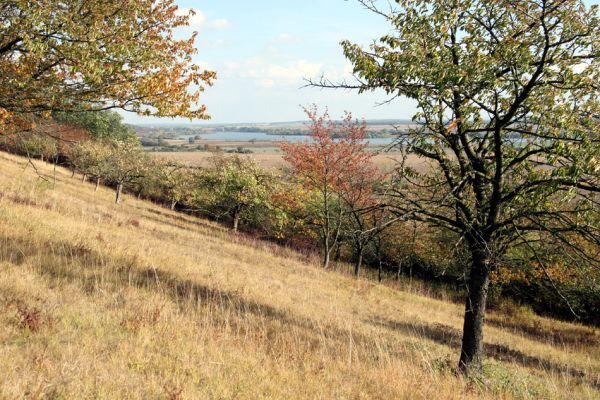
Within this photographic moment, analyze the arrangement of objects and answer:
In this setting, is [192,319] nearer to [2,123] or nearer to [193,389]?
[193,389]

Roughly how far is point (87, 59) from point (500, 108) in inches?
304

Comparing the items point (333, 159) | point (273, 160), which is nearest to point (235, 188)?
point (333, 159)

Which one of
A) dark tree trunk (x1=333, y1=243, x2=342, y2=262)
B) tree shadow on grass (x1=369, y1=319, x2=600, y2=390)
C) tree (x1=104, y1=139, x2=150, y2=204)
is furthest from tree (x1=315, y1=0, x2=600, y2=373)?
tree (x1=104, y1=139, x2=150, y2=204)

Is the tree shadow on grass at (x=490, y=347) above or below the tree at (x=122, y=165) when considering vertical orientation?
below

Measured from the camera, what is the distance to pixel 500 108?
7.39 meters

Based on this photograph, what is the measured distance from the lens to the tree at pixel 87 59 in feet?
22.3

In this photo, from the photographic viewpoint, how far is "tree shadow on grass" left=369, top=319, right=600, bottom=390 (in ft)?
37.8

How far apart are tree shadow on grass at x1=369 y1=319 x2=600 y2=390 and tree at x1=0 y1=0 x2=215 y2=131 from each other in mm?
9370

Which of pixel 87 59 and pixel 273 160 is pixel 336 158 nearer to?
pixel 87 59

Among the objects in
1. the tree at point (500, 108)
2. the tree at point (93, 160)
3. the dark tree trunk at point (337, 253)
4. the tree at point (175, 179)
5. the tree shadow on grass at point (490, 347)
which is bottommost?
the dark tree trunk at point (337, 253)

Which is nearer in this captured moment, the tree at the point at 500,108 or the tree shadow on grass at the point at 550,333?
the tree at the point at 500,108

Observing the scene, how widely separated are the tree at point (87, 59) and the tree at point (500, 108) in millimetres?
3681

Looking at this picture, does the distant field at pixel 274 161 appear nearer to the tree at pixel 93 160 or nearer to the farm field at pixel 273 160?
the farm field at pixel 273 160

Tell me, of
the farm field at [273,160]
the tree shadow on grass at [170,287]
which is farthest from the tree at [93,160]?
the tree shadow on grass at [170,287]
